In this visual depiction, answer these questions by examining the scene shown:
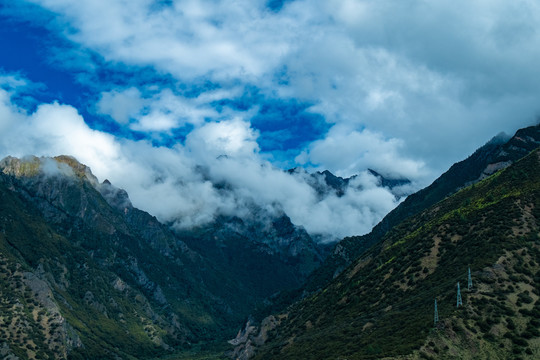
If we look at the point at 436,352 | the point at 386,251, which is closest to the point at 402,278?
the point at 386,251

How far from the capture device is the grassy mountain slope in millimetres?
93062

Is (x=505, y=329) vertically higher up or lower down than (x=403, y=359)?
lower down

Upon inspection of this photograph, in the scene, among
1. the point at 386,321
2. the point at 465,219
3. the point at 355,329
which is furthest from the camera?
the point at 465,219

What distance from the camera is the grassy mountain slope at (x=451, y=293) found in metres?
93.1

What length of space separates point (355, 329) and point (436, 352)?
1634 inches

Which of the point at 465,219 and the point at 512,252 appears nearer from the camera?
the point at 512,252

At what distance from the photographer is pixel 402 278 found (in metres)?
147

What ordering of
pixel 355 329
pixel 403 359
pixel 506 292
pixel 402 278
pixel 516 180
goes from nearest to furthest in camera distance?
pixel 403 359, pixel 506 292, pixel 355 329, pixel 402 278, pixel 516 180

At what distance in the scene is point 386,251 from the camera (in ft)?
620

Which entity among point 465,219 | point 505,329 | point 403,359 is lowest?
point 505,329

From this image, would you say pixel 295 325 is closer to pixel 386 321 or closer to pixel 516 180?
pixel 386 321

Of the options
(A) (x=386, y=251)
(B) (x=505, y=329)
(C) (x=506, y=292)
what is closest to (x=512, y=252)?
(C) (x=506, y=292)

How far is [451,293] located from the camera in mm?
108500

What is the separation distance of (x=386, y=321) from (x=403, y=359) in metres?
34.6
